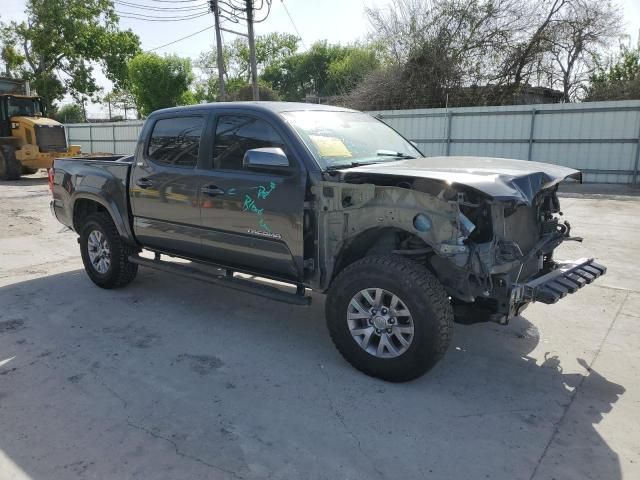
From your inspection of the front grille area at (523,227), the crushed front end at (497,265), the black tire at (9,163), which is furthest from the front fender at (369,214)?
the black tire at (9,163)

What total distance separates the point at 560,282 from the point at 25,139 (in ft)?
61.1

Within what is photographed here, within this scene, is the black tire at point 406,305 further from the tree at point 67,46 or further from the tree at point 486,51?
the tree at point 67,46

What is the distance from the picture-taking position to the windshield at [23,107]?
714 inches

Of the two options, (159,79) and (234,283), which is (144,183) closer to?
(234,283)

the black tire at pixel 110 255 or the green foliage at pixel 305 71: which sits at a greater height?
the green foliage at pixel 305 71

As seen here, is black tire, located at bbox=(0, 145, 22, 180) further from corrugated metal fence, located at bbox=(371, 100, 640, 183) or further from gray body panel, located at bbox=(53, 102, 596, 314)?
gray body panel, located at bbox=(53, 102, 596, 314)

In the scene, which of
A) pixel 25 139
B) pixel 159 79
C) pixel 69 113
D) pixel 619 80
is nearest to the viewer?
pixel 25 139

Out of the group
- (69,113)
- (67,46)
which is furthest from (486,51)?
(69,113)

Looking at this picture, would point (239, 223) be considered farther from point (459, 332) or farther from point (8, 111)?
point (8, 111)

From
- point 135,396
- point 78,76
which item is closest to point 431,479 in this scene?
point 135,396

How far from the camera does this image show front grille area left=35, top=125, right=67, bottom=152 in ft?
57.2

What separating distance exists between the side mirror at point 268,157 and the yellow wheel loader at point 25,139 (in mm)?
15816

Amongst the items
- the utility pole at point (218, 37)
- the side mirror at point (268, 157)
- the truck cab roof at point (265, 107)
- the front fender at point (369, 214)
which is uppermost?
the utility pole at point (218, 37)

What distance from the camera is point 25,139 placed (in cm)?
1761
